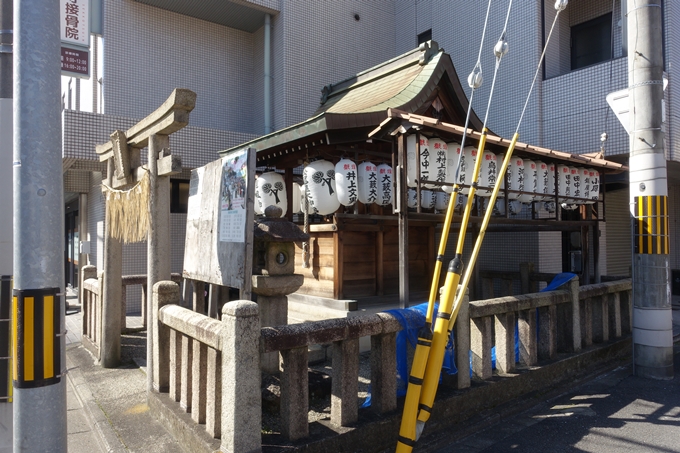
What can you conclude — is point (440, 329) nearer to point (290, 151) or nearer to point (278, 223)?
point (278, 223)

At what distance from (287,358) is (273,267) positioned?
1339mm

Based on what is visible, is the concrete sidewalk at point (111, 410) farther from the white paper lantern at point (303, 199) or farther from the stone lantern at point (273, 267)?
the white paper lantern at point (303, 199)

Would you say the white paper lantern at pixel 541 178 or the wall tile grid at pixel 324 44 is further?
the wall tile grid at pixel 324 44

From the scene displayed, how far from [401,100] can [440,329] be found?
486 centimetres

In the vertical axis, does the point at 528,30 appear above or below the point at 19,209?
above

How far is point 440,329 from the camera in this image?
4.18m

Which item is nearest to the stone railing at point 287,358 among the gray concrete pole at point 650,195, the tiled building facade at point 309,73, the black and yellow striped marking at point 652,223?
the gray concrete pole at point 650,195

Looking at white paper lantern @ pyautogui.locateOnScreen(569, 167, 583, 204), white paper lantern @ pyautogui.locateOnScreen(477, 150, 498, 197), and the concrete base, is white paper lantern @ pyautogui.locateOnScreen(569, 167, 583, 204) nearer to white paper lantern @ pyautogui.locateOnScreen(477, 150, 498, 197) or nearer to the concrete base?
white paper lantern @ pyautogui.locateOnScreen(477, 150, 498, 197)

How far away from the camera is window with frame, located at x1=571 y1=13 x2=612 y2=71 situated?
11922mm

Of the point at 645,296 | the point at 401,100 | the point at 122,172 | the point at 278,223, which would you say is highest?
the point at 401,100

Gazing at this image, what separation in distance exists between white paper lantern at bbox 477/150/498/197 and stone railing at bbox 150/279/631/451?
75.6 inches

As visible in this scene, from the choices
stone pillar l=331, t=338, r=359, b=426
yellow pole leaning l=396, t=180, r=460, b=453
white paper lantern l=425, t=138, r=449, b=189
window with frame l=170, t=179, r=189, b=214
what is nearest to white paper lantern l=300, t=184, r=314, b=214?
white paper lantern l=425, t=138, r=449, b=189

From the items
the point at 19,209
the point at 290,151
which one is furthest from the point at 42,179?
the point at 290,151

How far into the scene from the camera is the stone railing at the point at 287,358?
346 cm
